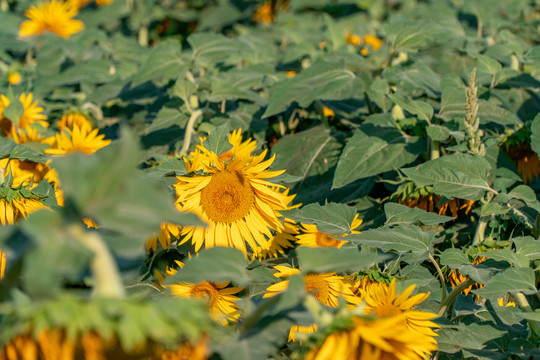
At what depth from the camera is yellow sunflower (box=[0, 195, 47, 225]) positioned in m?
1.31

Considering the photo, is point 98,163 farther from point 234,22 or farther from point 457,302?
point 234,22

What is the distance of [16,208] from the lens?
133 centimetres

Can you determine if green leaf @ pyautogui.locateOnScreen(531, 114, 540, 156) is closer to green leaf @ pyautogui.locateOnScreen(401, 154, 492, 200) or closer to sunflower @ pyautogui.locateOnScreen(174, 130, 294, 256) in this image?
green leaf @ pyautogui.locateOnScreen(401, 154, 492, 200)

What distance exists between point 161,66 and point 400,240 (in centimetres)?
112

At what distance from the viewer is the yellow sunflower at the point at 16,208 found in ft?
4.30

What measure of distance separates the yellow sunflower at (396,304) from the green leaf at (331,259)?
22 cm

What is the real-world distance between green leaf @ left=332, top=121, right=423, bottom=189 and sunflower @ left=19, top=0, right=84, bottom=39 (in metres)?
1.87

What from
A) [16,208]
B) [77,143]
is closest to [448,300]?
[16,208]

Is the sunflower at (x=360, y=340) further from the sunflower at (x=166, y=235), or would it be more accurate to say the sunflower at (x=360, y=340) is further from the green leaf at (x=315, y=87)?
the green leaf at (x=315, y=87)

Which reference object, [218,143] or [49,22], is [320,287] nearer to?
[218,143]

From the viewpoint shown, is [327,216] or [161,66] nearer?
[327,216]

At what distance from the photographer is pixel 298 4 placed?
13.3ft

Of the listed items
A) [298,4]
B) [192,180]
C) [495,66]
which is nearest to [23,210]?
[192,180]

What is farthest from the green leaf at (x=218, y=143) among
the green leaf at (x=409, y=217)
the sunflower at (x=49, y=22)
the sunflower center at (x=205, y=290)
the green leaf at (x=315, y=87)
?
the sunflower at (x=49, y=22)
